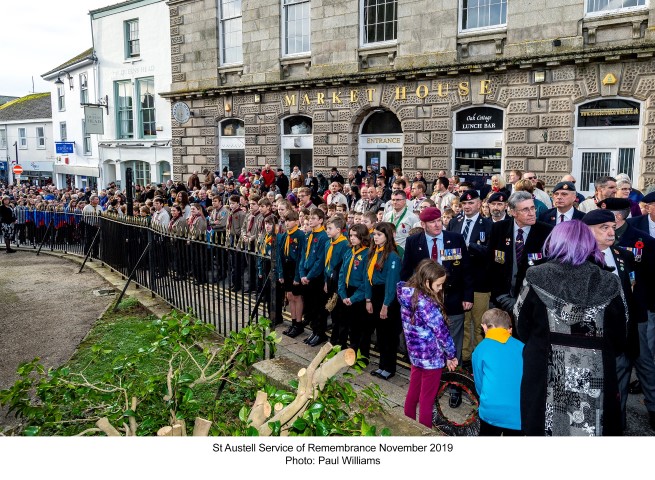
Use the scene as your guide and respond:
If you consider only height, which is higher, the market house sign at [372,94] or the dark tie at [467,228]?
the market house sign at [372,94]

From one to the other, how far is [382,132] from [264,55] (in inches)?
207

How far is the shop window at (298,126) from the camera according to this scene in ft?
57.4

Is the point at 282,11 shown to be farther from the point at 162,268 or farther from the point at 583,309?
the point at 583,309

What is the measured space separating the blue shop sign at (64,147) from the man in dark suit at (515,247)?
80.7 feet

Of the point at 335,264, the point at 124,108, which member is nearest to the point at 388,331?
the point at 335,264

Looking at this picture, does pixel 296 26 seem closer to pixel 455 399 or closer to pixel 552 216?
pixel 552 216

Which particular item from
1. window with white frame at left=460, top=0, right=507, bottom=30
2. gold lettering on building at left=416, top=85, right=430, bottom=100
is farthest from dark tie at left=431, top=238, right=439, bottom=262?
gold lettering on building at left=416, top=85, right=430, bottom=100

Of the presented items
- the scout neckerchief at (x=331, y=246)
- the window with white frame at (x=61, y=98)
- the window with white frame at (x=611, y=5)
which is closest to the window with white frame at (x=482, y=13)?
the window with white frame at (x=611, y=5)

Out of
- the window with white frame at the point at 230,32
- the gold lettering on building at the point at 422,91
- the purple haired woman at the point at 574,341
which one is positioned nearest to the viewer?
the purple haired woman at the point at 574,341

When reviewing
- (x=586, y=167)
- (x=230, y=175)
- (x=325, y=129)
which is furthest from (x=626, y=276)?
(x=230, y=175)

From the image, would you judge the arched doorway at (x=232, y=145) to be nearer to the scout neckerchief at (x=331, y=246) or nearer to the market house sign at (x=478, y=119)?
the market house sign at (x=478, y=119)

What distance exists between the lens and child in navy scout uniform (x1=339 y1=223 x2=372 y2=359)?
5668 millimetres

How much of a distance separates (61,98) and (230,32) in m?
13.7

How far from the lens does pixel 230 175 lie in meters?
17.5
